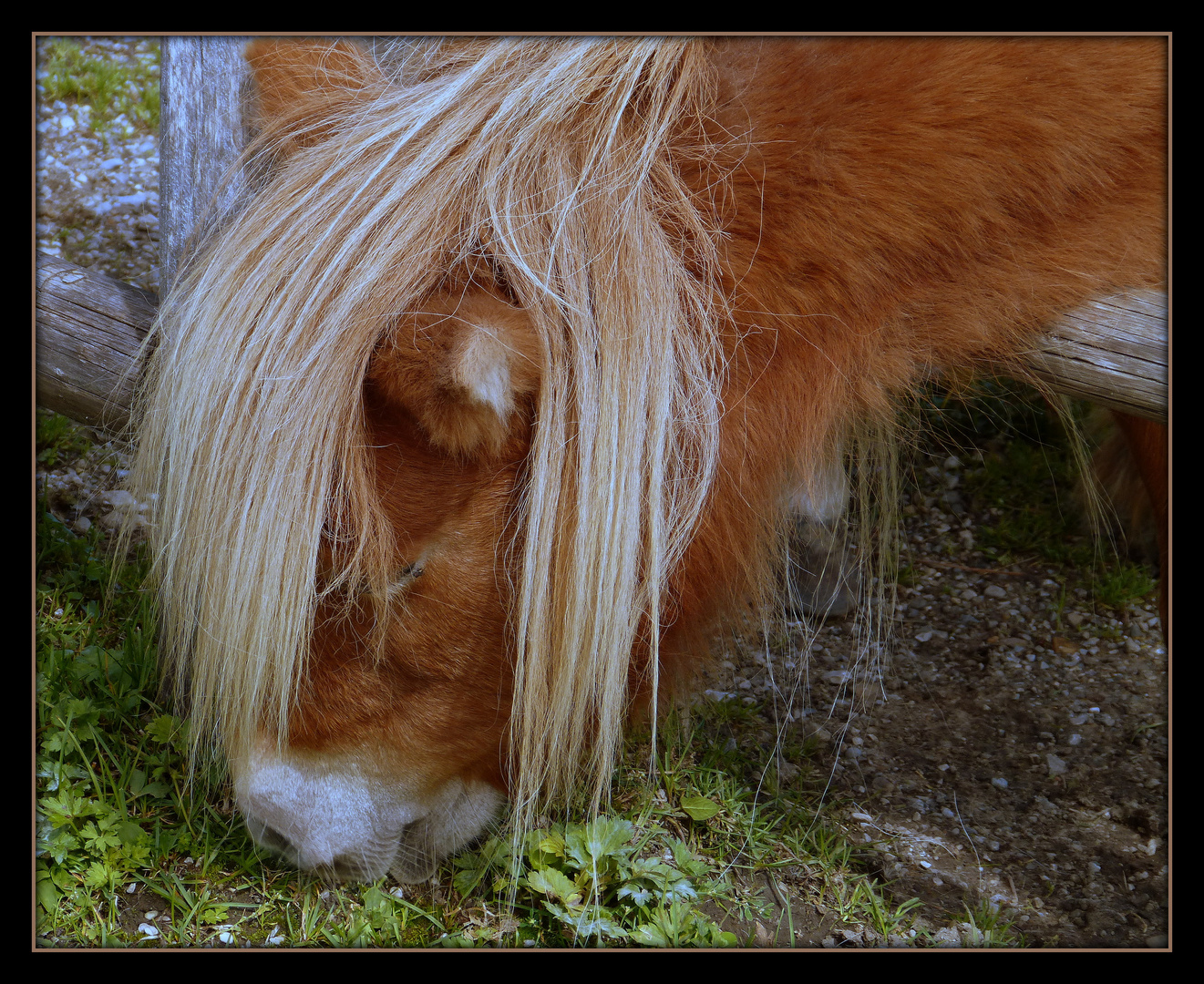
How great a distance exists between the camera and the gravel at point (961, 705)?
183cm

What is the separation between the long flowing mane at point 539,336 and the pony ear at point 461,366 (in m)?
0.03

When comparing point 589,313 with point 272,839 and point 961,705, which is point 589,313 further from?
point 961,705

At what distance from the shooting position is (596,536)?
127 centimetres

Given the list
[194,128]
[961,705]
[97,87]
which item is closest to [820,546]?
[961,705]

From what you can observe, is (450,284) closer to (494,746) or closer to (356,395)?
(356,395)

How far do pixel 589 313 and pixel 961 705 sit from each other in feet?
5.37

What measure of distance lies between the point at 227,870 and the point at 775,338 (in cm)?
146

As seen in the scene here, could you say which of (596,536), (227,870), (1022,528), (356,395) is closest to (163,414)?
(356,395)

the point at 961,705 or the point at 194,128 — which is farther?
the point at 961,705

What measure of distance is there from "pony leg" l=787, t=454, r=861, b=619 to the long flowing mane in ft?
0.87

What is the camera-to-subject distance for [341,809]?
4.96 ft

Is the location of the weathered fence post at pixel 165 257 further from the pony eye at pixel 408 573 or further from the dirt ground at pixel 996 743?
the dirt ground at pixel 996 743

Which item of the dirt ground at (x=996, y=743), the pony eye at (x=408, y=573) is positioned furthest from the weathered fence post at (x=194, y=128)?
the dirt ground at (x=996, y=743)

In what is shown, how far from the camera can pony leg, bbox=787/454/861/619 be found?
4.92ft
